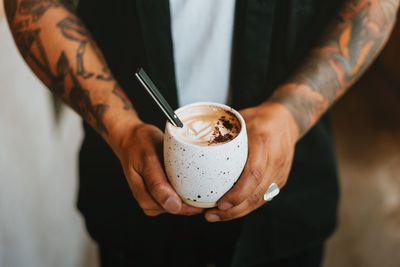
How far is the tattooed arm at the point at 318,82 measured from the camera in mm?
792

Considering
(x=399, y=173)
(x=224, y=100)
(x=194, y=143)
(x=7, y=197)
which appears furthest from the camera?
(x=399, y=173)

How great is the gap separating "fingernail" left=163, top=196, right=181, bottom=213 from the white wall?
2.46ft

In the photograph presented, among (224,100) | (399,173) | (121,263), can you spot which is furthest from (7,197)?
(399,173)

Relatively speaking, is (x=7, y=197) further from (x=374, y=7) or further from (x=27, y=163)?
(x=374, y=7)

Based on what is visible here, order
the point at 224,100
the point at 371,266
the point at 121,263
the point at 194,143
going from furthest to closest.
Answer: the point at 371,266
the point at 121,263
the point at 224,100
the point at 194,143

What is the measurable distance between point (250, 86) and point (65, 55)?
36 cm

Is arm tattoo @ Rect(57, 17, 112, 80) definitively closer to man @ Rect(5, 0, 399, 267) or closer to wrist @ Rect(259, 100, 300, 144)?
man @ Rect(5, 0, 399, 267)

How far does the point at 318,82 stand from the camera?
3.08ft

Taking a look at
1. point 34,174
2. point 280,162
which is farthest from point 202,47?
point 34,174

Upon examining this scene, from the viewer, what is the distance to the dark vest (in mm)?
907

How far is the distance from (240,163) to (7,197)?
0.88 meters

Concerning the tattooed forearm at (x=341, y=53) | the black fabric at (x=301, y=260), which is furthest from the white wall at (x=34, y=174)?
the tattooed forearm at (x=341, y=53)

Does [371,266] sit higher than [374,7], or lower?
lower

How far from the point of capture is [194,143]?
66 centimetres
